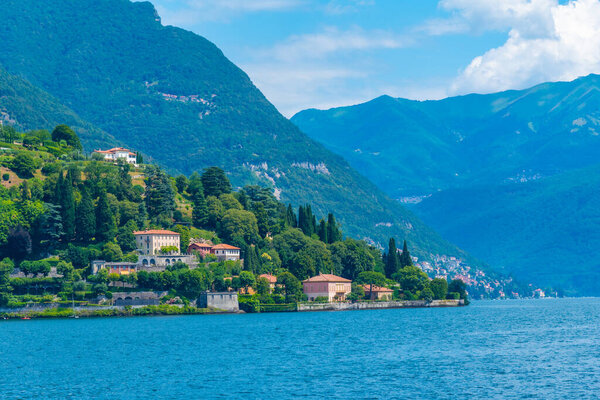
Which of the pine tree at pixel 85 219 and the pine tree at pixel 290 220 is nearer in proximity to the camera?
the pine tree at pixel 85 219

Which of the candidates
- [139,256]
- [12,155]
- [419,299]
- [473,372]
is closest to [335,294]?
[419,299]

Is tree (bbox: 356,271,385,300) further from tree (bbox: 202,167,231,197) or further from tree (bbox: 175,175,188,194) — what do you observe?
tree (bbox: 175,175,188,194)

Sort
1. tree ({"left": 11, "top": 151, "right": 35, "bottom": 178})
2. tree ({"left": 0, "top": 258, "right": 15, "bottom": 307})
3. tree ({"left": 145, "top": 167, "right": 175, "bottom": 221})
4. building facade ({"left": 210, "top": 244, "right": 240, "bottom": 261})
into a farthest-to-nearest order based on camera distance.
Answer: tree ({"left": 145, "top": 167, "right": 175, "bottom": 221})
tree ({"left": 11, "top": 151, "right": 35, "bottom": 178})
building facade ({"left": 210, "top": 244, "right": 240, "bottom": 261})
tree ({"left": 0, "top": 258, "right": 15, "bottom": 307})

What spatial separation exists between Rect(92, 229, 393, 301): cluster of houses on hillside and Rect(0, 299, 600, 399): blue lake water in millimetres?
24546

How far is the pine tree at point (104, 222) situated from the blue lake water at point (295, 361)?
31976 mm

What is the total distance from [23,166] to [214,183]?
39.8 meters

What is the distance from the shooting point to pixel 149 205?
578 ft

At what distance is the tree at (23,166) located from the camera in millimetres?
167925

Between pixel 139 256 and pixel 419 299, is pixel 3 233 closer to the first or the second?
pixel 139 256

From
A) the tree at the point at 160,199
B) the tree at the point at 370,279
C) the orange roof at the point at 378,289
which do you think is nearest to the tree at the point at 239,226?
the tree at the point at 160,199

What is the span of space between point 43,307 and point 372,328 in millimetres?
50880

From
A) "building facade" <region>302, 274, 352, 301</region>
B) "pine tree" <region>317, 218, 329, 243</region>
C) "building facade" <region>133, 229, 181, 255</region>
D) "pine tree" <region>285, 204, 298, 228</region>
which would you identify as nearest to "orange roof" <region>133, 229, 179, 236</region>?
"building facade" <region>133, 229, 181, 255</region>

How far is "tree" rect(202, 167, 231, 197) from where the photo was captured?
18905cm

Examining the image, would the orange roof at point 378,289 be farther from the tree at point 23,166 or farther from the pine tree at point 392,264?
the tree at point 23,166
